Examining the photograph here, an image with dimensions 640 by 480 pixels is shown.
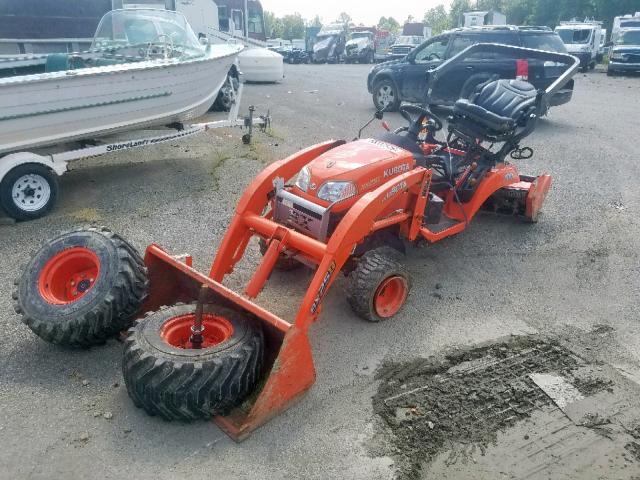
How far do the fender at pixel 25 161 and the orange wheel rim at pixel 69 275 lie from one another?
2551mm

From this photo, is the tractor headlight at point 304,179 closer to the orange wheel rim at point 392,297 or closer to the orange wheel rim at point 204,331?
the orange wheel rim at point 392,297

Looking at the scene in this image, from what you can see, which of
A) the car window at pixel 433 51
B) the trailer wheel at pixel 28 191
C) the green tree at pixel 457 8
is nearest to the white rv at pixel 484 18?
the green tree at pixel 457 8

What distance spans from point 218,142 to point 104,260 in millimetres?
5819

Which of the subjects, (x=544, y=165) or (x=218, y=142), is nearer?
(x=544, y=165)

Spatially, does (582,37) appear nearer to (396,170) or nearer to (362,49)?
(362,49)

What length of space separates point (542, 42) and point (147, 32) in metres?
7.54

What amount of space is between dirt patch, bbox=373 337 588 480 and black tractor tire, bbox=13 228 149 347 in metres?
1.78

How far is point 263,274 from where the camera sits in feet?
12.8

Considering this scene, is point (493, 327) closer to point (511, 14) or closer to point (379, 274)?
point (379, 274)

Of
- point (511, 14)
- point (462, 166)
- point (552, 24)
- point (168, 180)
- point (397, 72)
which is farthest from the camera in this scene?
point (511, 14)

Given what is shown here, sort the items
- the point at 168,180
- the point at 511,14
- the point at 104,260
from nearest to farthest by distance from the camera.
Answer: the point at 104,260 < the point at 168,180 < the point at 511,14

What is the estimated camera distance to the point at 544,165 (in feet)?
27.7

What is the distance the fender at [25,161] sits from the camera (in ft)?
19.4

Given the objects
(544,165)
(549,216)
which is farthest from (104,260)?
(544,165)
